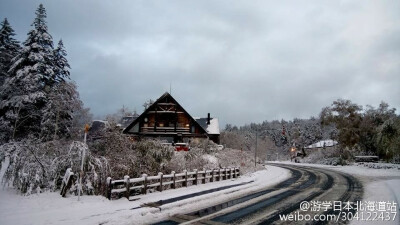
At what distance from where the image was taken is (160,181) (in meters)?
15.3

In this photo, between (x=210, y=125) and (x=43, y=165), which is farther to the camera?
(x=210, y=125)

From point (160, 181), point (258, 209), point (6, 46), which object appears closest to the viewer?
point (258, 209)

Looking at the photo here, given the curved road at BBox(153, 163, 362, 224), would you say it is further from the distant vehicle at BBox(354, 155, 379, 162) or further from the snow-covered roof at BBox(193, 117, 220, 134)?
the snow-covered roof at BBox(193, 117, 220, 134)

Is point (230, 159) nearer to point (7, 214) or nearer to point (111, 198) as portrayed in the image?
point (111, 198)

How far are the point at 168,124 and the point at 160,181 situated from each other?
98.5 feet

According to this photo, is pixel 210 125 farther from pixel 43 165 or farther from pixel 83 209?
pixel 83 209

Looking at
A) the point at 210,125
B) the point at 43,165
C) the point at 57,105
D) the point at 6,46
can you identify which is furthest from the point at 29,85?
the point at 210,125

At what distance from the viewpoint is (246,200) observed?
13.1 meters

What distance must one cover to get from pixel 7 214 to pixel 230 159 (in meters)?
25.3

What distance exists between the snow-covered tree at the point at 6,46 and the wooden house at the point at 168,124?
58.5 ft

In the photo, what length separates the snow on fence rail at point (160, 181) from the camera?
42.5ft

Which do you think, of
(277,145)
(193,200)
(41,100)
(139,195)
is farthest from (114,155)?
(277,145)

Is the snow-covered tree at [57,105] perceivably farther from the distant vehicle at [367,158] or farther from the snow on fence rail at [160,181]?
the distant vehicle at [367,158]

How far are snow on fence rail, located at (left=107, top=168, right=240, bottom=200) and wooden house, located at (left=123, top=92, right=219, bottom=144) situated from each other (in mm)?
20480
